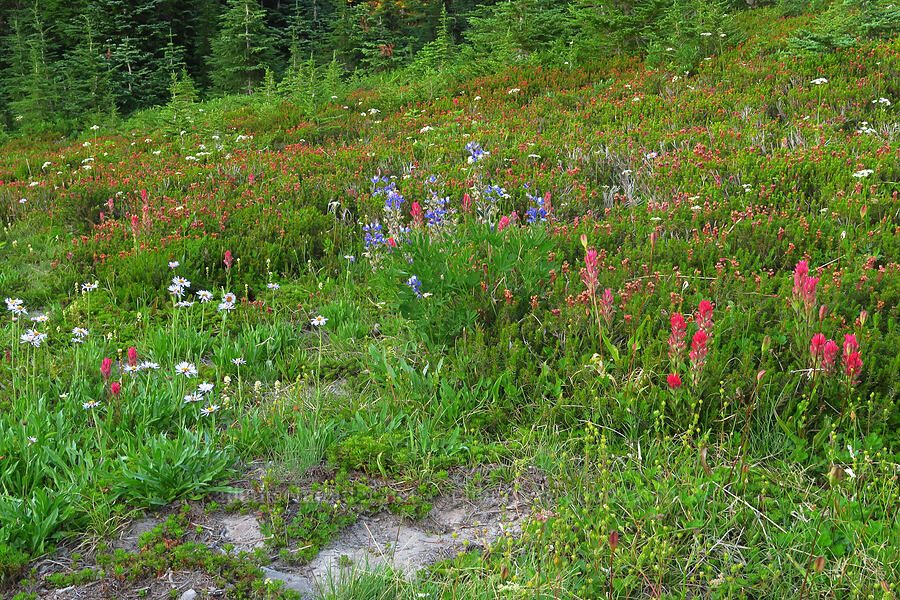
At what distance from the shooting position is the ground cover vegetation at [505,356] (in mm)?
2469

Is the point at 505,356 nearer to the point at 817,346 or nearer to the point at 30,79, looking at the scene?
the point at 817,346

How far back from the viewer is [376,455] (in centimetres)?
307

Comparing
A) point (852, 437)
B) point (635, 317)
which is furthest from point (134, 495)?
point (852, 437)

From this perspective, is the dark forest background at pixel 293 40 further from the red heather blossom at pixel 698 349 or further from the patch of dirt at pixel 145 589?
the patch of dirt at pixel 145 589

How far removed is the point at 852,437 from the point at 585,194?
380cm

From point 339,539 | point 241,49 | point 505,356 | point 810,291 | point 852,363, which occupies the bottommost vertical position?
point 339,539

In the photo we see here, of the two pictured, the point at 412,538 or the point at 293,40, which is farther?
the point at 293,40

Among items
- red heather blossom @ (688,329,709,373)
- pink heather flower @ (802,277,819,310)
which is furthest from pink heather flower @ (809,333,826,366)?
red heather blossom @ (688,329,709,373)

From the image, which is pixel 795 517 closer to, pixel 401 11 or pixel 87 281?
pixel 87 281

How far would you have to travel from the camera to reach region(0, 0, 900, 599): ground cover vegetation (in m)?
2.47

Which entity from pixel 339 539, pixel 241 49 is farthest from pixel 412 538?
pixel 241 49

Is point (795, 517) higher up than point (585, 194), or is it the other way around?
point (585, 194)

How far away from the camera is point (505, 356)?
3.67 meters

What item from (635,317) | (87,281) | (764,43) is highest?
(764,43)
